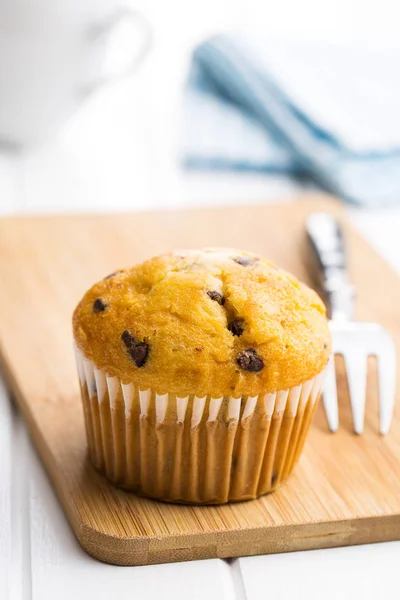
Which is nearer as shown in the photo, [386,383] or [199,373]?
[199,373]

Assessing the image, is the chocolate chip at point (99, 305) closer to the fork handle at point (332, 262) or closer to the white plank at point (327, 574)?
the white plank at point (327, 574)

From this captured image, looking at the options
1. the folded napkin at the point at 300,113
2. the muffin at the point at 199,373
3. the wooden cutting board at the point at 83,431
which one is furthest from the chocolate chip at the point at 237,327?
the folded napkin at the point at 300,113

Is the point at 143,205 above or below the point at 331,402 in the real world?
A: below

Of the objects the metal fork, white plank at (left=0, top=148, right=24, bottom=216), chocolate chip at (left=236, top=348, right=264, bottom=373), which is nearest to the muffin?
chocolate chip at (left=236, top=348, right=264, bottom=373)

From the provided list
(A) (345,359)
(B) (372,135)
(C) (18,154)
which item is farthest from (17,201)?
(A) (345,359)

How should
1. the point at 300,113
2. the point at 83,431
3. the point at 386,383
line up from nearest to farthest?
1. the point at 83,431
2. the point at 386,383
3. the point at 300,113

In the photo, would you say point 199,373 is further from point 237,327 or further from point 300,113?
point 300,113

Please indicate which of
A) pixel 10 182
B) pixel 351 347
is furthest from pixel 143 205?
pixel 351 347

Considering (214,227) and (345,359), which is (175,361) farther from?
(214,227)
